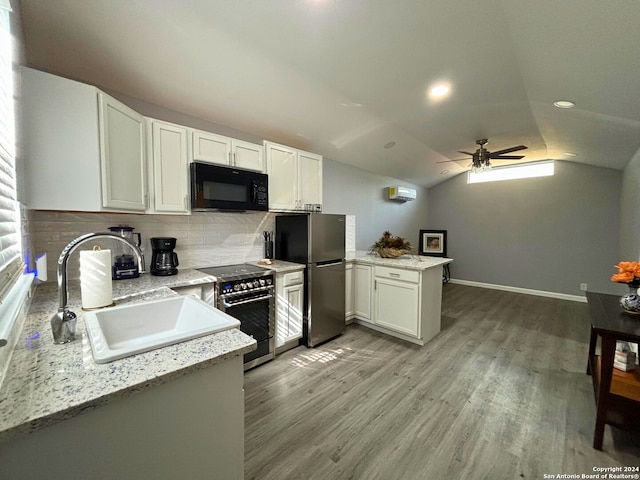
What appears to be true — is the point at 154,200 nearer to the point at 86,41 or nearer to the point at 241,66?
the point at 86,41

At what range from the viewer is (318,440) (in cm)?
169

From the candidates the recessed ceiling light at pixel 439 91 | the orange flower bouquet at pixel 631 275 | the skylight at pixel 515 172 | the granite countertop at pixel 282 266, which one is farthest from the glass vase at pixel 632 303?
the skylight at pixel 515 172

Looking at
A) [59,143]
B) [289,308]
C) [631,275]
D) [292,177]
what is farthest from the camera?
[292,177]

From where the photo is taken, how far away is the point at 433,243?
6363mm

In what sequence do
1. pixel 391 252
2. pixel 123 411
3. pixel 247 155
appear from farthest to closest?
A: pixel 391 252
pixel 247 155
pixel 123 411

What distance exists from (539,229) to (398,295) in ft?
13.3

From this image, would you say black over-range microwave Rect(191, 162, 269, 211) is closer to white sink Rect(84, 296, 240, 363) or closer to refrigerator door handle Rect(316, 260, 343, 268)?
refrigerator door handle Rect(316, 260, 343, 268)

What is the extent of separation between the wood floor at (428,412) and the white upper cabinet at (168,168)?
1652 mm

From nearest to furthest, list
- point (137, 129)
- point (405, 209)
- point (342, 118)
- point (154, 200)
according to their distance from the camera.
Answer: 1. point (137, 129)
2. point (154, 200)
3. point (342, 118)
4. point (405, 209)

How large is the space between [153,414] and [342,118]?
2.99 meters

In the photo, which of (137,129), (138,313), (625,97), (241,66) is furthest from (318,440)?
(625,97)

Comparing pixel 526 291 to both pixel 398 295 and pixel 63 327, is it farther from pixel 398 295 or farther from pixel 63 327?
pixel 63 327

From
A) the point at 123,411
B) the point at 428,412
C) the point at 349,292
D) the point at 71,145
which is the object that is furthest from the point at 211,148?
the point at 428,412

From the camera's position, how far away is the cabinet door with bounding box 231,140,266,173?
256cm
